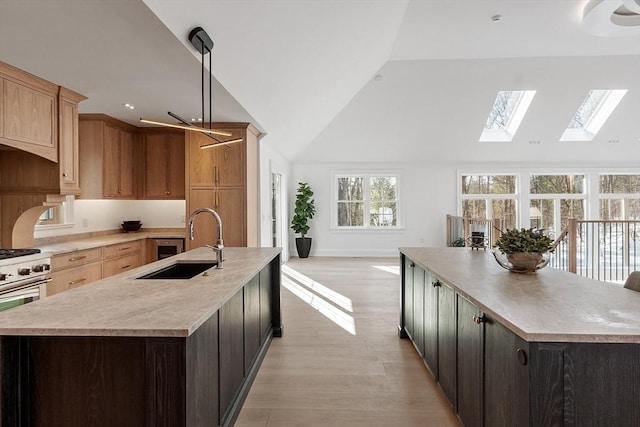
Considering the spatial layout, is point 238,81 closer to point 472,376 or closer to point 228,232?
point 228,232

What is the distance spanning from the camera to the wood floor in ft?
7.18

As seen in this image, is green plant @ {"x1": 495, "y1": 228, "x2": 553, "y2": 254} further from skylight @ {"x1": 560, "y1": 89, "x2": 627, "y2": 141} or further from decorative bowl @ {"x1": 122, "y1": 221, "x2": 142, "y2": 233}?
skylight @ {"x1": 560, "y1": 89, "x2": 627, "y2": 141}

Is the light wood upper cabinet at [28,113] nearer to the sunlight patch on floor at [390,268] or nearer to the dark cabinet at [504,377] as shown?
the dark cabinet at [504,377]

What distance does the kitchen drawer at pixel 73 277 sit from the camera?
10.9 ft

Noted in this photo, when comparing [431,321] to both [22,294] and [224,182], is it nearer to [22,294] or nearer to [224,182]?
[22,294]

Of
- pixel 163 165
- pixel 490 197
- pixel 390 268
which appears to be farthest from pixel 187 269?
pixel 490 197

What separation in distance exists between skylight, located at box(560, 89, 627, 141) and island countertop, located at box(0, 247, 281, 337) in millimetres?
8027

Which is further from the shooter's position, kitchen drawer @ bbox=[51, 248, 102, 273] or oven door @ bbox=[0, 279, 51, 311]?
kitchen drawer @ bbox=[51, 248, 102, 273]

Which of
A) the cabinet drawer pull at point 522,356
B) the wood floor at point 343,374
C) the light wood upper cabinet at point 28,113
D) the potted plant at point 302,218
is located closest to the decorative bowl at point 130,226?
the light wood upper cabinet at point 28,113

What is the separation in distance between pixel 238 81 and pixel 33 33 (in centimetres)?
151

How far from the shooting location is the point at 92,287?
1873mm

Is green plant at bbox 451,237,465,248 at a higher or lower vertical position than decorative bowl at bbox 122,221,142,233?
lower

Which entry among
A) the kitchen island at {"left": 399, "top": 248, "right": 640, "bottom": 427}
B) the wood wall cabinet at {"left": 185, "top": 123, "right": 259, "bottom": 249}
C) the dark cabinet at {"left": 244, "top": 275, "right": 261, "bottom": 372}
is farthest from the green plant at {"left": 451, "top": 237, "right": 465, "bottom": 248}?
the dark cabinet at {"left": 244, "top": 275, "right": 261, "bottom": 372}

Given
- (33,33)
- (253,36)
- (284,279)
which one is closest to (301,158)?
(284,279)
